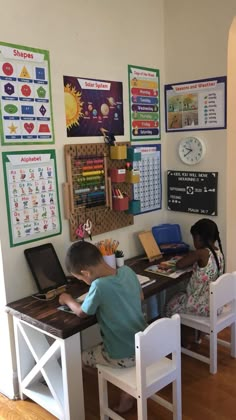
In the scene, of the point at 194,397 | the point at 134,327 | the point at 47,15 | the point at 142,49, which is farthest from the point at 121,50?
the point at 194,397

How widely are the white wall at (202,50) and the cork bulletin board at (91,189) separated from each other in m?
0.65

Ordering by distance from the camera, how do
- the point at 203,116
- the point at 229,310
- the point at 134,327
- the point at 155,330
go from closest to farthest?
the point at 155,330
the point at 134,327
the point at 229,310
the point at 203,116

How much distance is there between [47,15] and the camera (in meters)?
2.28

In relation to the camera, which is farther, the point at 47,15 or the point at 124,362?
the point at 47,15

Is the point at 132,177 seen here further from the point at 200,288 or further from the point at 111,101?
the point at 200,288

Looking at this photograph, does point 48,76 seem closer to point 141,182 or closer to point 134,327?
point 141,182

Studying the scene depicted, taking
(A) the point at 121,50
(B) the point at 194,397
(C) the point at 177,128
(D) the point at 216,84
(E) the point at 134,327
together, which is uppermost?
(A) the point at 121,50

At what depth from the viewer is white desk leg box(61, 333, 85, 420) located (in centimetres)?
193

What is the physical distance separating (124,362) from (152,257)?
102cm

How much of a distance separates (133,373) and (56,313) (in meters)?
0.48

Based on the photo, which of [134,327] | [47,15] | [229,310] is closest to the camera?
[134,327]

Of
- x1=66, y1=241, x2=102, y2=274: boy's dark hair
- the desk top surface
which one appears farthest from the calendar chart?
x1=66, y1=241, x2=102, y2=274: boy's dark hair

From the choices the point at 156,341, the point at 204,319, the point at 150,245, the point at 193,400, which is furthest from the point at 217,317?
the point at 156,341

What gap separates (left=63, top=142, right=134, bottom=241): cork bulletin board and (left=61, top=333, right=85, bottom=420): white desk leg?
76 centimetres
